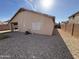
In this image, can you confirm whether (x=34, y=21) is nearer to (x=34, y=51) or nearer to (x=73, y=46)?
(x=73, y=46)

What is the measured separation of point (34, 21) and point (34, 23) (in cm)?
33

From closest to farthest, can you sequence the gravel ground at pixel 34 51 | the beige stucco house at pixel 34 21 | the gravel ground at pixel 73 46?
the gravel ground at pixel 34 51 < the gravel ground at pixel 73 46 < the beige stucco house at pixel 34 21

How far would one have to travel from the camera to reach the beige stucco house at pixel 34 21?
14.7m

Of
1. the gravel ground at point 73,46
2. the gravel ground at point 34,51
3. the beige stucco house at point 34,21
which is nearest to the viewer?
the gravel ground at point 34,51

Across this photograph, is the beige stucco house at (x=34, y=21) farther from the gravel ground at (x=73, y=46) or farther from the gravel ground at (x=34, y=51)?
the gravel ground at (x=34, y=51)

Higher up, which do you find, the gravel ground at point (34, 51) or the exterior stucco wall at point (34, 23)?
the exterior stucco wall at point (34, 23)

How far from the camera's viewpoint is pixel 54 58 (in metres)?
5.05

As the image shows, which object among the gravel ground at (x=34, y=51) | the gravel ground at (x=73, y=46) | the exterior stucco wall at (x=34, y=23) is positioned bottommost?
the gravel ground at (x=73, y=46)

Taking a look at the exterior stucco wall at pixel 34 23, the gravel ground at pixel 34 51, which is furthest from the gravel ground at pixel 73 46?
the exterior stucco wall at pixel 34 23

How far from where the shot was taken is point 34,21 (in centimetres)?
1592

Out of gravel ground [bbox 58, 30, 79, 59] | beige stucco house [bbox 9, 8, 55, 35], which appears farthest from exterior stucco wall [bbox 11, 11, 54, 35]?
gravel ground [bbox 58, 30, 79, 59]

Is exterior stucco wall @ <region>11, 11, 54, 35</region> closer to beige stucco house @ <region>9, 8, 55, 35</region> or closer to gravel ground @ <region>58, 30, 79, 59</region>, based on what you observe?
beige stucco house @ <region>9, 8, 55, 35</region>

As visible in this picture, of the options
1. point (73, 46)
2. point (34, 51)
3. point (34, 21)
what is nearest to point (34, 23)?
point (34, 21)

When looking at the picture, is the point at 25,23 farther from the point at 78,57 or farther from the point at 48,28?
the point at 78,57
